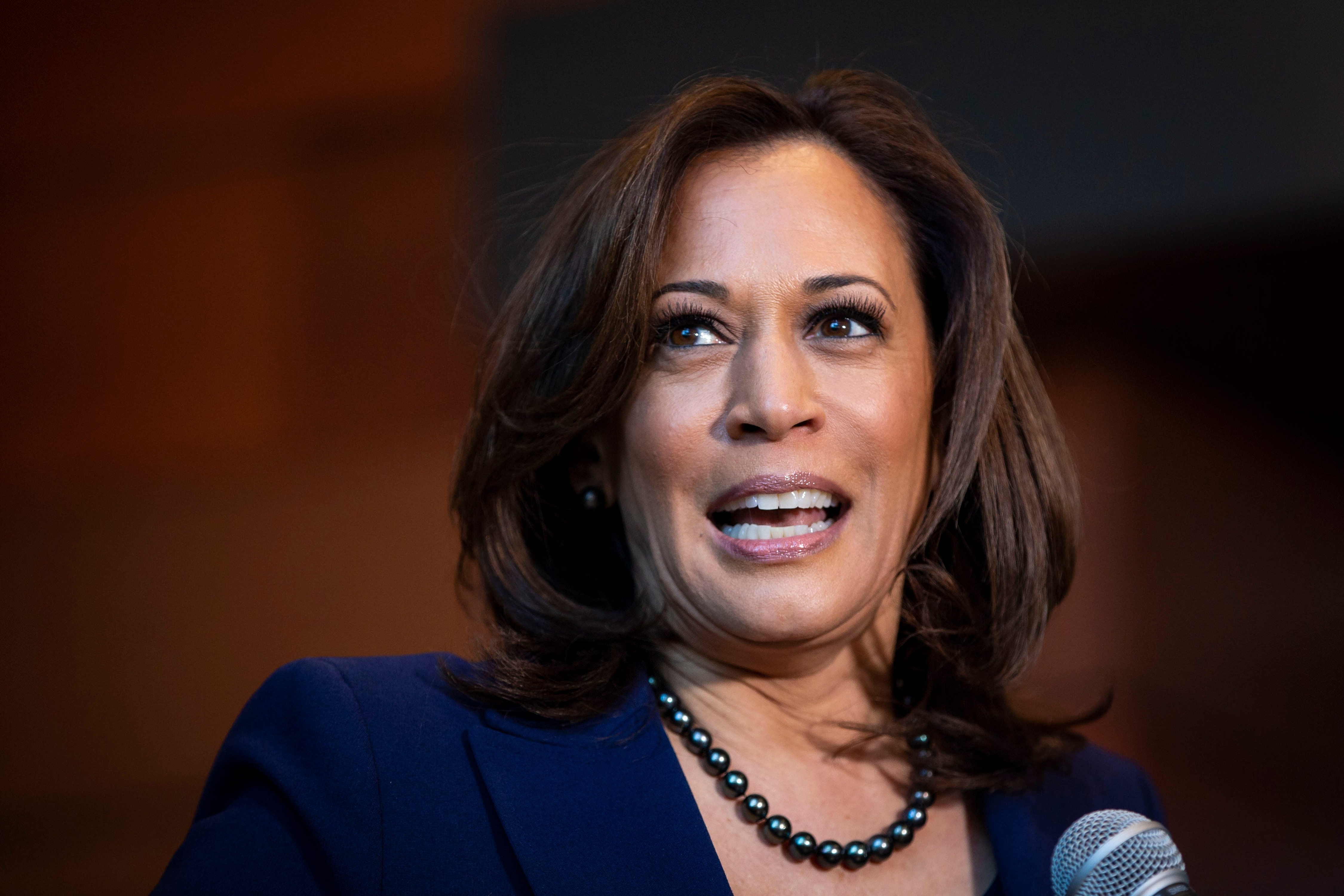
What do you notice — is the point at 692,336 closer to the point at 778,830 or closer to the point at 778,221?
the point at 778,221

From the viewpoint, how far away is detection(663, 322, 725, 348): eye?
1.55m

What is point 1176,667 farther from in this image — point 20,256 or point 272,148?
point 20,256

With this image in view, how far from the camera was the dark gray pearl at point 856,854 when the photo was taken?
58.5 inches

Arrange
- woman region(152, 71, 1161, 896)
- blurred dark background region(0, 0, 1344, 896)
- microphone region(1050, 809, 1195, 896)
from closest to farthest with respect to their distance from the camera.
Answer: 1. microphone region(1050, 809, 1195, 896)
2. woman region(152, 71, 1161, 896)
3. blurred dark background region(0, 0, 1344, 896)

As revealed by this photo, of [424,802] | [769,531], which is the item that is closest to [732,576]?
[769,531]

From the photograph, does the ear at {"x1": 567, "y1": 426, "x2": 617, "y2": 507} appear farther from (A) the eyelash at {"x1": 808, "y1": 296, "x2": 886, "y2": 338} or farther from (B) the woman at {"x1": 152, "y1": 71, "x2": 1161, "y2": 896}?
(A) the eyelash at {"x1": 808, "y1": 296, "x2": 886, "y2": 338}

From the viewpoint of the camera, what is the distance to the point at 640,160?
1.58 m

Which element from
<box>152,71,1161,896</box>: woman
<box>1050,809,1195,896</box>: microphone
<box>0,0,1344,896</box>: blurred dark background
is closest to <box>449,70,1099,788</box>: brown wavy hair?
<box>152,71,1161,896</box>: woman

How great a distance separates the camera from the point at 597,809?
1379 mm

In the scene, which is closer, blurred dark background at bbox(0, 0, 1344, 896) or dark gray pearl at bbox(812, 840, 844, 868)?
dark gray pearl at bbox(812, 840, 844, 868)

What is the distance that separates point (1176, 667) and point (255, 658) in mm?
2511

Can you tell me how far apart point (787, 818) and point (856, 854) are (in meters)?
0.10

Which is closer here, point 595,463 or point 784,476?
point 784,476

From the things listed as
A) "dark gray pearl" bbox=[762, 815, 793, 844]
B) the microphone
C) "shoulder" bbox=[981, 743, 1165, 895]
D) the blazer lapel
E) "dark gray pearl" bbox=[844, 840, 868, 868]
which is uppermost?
the microphone
